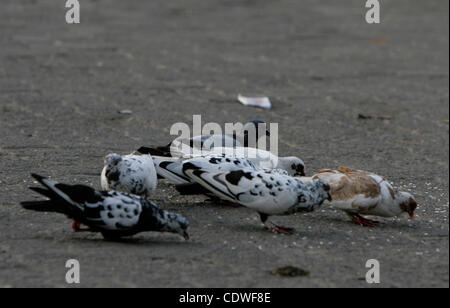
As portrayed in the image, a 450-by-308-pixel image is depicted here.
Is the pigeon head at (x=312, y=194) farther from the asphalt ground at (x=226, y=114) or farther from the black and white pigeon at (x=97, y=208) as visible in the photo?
the black and white pigeon at (x=97, y=208)

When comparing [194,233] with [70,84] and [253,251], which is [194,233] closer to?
[253,251]

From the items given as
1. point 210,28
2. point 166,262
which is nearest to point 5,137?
point 166,262

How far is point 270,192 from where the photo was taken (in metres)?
5.04

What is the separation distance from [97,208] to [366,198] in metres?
1.83

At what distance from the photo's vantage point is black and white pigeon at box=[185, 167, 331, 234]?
504 cm

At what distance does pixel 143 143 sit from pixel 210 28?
6.32 metres

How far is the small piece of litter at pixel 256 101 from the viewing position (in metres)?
9.02

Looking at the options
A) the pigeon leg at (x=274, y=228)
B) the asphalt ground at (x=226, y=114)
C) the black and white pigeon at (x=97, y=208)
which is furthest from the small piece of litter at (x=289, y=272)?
the black and white pigeon at (x=97, y=208)

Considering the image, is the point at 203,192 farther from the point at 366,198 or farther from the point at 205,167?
the point at 366,198

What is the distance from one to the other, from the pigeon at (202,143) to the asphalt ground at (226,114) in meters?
0.33

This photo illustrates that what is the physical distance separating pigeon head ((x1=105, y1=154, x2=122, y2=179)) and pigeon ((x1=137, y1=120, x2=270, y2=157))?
675mm

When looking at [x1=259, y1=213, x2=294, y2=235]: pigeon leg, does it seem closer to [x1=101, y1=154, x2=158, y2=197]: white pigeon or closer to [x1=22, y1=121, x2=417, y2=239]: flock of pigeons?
[x1=22, y1=121, x2=417, y2=239]: flock of pigeons

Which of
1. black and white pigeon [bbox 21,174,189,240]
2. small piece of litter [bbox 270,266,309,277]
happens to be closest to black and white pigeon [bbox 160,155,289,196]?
black and white pigeon [bbox 21,174,189,240]

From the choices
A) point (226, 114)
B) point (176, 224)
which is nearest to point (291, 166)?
point (176, 224)
